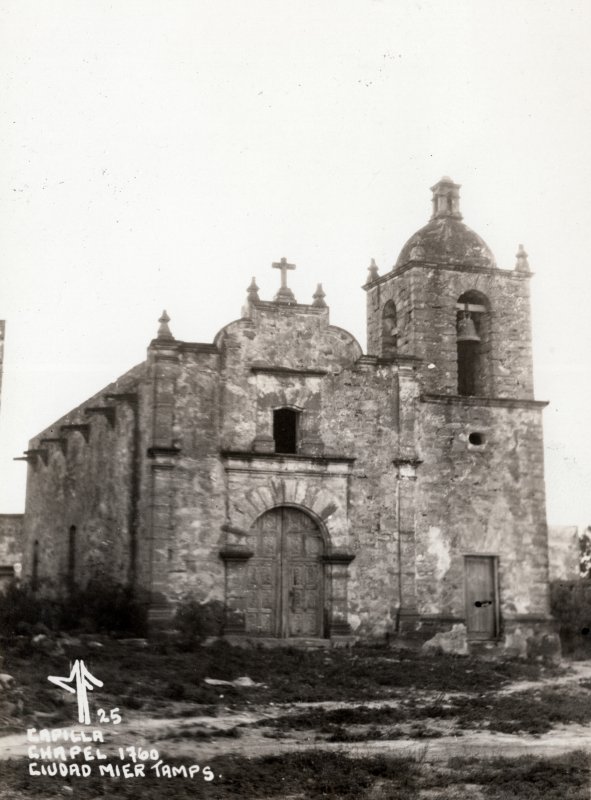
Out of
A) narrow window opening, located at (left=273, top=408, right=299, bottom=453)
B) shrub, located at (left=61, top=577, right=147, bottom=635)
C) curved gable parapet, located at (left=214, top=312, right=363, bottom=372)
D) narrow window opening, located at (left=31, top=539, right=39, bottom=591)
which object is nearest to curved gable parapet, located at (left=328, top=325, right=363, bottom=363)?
curved gable parapet, located at (left=214, top=312, right=363, bottom=372)

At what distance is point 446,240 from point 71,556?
996 cm

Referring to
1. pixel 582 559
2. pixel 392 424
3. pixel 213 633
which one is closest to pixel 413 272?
pixel 392 424

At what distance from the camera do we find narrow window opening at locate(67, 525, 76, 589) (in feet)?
67.6

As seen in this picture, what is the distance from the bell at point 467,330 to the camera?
66.6ft

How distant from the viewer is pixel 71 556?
21.0 m

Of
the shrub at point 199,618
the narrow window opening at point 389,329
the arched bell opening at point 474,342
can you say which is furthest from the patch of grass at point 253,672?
the narrow window opening at point 389,329

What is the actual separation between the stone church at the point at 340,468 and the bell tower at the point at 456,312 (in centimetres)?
4

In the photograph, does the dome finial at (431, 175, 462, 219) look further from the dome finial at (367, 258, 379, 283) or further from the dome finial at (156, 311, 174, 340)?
the dome finial at (156, 311, 174, 340)

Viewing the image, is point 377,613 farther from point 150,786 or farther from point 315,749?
point 150,786

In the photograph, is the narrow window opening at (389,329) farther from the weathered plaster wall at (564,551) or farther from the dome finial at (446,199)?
the weathered plaster wall at (564,551)

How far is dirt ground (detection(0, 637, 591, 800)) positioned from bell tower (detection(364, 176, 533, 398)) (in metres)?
5.62

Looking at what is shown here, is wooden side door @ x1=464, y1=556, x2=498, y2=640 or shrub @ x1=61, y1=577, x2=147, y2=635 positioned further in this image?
wooden side door @ x1=464, y1=556, x2=498, y2=640

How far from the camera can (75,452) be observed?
853 inches

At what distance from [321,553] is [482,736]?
23.8 feet
